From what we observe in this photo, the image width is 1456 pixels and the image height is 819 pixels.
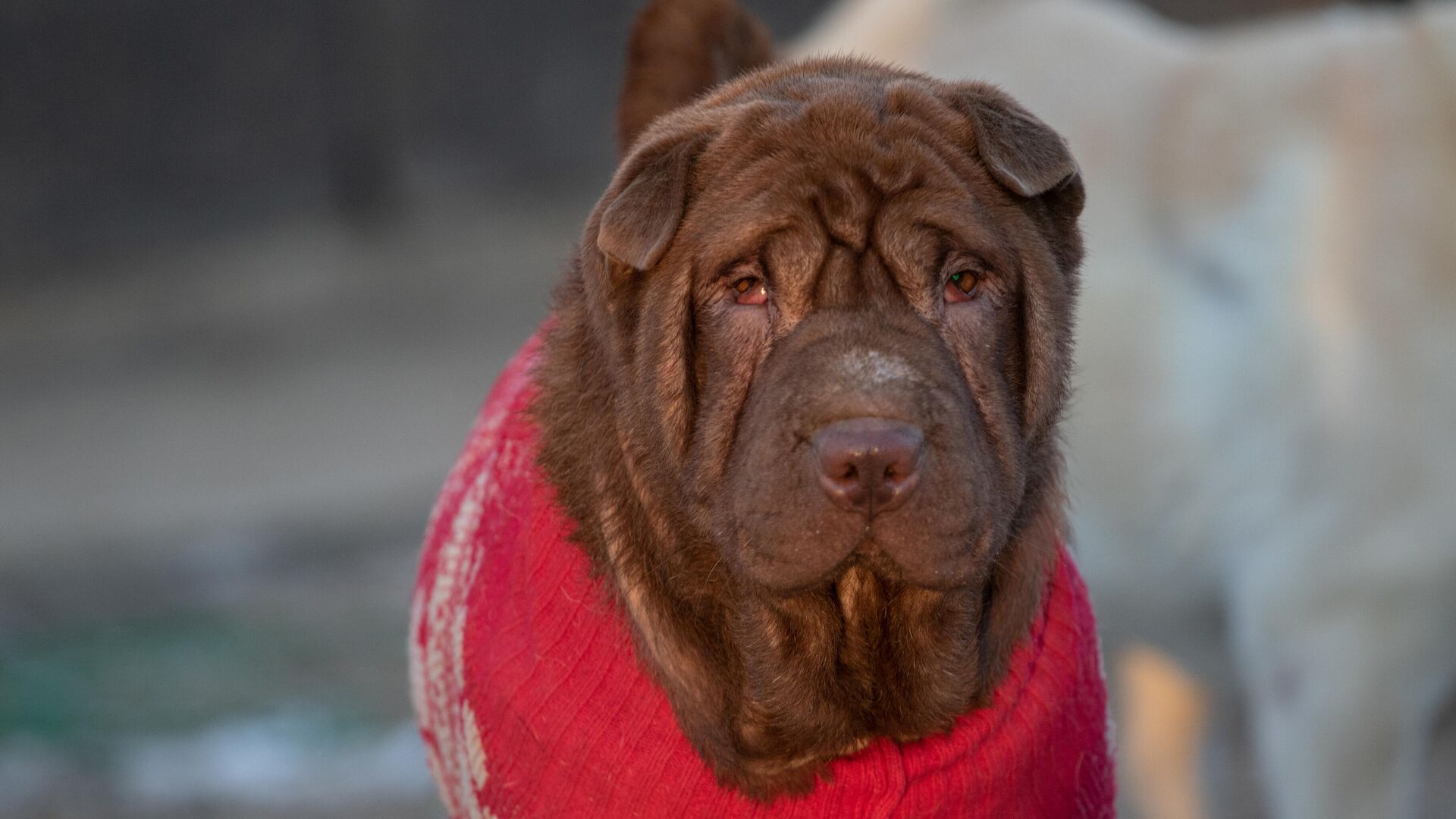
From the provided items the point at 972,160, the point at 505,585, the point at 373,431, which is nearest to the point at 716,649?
the point at 505,585

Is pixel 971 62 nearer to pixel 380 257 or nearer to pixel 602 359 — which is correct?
pixel 602 359

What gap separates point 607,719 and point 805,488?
0.52m

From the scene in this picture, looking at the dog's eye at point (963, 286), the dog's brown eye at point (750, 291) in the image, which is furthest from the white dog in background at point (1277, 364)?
the dog's brown eye at point (750, 291)

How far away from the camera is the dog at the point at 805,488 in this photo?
2057mm

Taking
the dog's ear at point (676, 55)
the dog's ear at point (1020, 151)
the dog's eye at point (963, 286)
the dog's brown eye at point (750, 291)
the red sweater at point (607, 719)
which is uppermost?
the dog's ear at point (676, 55)

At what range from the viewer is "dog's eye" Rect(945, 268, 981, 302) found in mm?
2205

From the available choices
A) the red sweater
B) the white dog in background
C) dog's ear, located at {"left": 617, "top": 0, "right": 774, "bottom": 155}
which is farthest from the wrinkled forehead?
the white dog in background

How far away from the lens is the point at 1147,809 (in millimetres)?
4156

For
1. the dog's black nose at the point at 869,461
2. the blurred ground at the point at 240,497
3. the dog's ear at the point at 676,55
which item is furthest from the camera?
the blurred ground at the point at 240,497

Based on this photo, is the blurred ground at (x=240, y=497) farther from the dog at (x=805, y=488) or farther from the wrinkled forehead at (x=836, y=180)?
the wrinkled forehead at (x=836, y=180)

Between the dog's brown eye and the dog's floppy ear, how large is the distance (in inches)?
4.3

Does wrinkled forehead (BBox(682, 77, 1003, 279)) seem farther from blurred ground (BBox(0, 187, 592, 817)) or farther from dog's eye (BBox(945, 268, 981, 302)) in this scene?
blurred ground (BBox(0, 187, 592, 817))

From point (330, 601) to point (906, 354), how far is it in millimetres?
4175

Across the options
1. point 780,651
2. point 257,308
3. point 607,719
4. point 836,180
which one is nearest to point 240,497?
point 257,308
